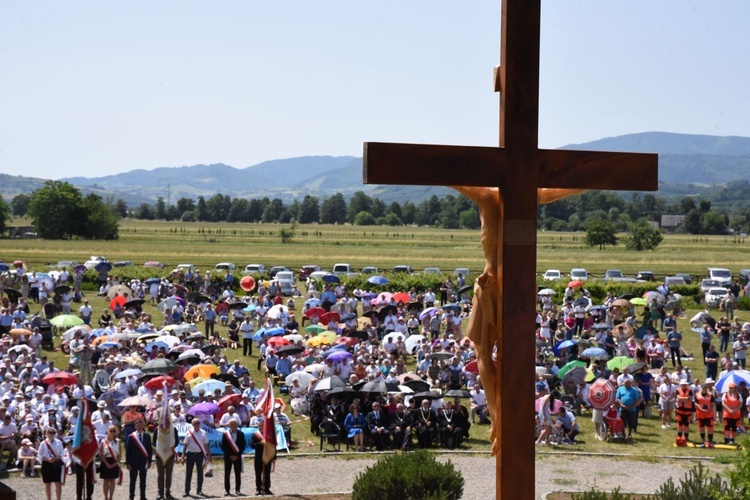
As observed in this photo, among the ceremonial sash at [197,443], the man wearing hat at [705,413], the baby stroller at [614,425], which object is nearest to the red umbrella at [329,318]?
the baby stroller at [614,425]

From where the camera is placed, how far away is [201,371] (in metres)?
20.6

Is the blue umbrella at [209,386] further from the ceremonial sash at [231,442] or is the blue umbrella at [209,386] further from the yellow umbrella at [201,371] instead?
the ceremonial sash at [231,442]

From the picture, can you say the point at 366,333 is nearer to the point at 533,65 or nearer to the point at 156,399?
the point at 156,399

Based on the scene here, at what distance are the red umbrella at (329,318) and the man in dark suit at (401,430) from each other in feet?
36.1

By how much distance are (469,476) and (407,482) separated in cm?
557

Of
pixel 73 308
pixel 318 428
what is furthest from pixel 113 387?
pixel 73 308

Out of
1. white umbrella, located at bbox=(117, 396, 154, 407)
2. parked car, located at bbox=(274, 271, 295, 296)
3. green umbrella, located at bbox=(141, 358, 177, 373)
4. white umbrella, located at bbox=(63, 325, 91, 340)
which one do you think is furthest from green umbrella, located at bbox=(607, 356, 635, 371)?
parked car, located at bbox=(274, 271, 295, 296)

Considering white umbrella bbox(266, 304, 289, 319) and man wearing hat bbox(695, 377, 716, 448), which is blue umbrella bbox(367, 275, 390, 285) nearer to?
white umbrella bbox(266, 304, 289, 319)

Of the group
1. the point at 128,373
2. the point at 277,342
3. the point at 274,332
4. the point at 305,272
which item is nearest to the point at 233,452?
the point at 128,373

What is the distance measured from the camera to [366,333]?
2722 cm

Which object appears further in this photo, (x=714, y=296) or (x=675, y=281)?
(x=675, y=281)

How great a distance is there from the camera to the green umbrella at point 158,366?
20812mm

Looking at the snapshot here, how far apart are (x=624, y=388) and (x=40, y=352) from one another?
1617 cm

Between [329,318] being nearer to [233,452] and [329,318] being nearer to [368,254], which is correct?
[233,452]
